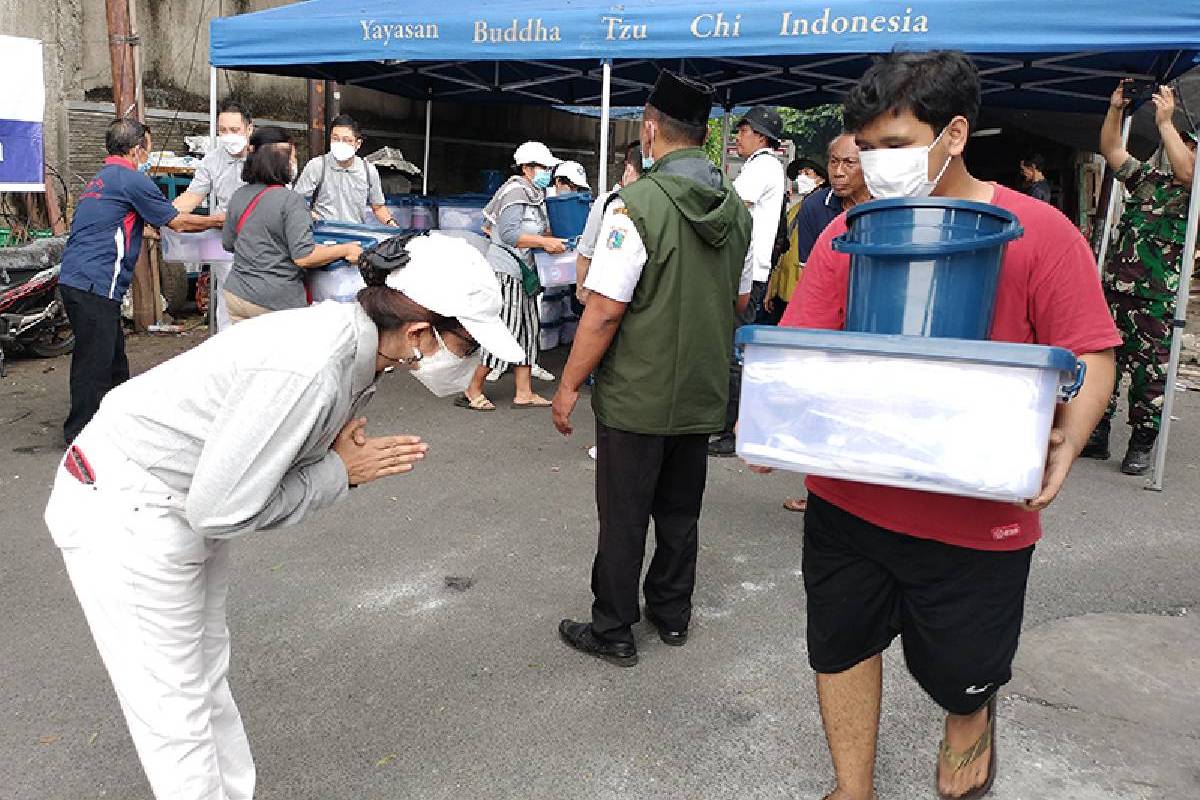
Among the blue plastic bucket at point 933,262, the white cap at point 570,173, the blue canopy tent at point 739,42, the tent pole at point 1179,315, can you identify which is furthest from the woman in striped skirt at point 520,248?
the blue plastic bucket at point 933,262

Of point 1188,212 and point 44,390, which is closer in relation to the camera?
point 1188,212

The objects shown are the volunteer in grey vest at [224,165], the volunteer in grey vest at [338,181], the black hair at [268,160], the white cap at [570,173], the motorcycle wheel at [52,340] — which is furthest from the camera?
the motorcycle wheel at [52,340]

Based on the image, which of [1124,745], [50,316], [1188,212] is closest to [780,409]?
[1124,745]

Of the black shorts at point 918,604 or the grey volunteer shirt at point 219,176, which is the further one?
the grey volunteer shirt at point 219,176

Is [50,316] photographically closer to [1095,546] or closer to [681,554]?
[681,554]

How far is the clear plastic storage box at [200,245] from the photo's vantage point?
618 centimetres

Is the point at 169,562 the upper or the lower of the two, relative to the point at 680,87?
lower

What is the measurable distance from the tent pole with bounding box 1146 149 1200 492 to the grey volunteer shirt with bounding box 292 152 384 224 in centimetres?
529

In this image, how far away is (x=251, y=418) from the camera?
5.99ft

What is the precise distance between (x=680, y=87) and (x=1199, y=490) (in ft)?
14.1

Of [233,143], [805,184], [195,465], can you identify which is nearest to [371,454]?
[195,465]

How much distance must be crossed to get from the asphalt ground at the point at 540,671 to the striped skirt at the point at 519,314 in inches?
79.8

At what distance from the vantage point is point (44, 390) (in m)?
6.96

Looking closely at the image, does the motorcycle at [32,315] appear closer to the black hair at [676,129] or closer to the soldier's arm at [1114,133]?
the black hair at [676,129]
